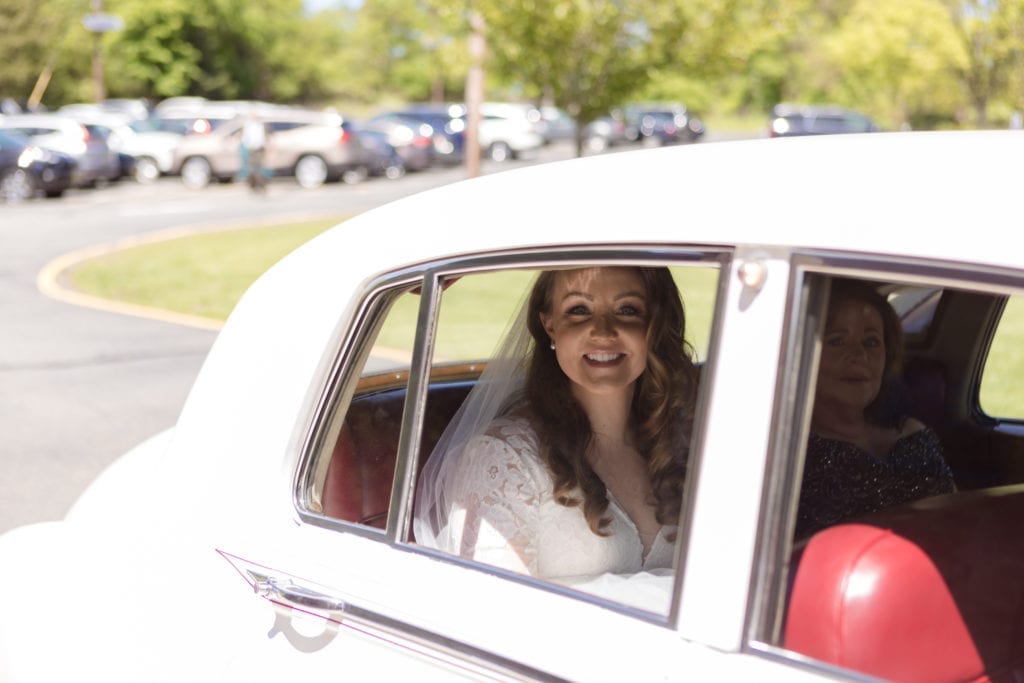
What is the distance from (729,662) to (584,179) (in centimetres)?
80

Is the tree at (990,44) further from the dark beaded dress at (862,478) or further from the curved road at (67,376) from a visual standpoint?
the dark beaded dress at (862,478)

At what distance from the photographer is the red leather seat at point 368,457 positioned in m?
2.35

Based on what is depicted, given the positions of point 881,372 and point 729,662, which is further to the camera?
point 881,372

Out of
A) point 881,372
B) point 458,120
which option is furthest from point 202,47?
point 881,372

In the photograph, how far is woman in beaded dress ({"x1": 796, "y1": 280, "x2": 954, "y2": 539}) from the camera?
6.73 ft

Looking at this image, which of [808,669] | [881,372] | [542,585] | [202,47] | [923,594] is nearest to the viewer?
[808,669]

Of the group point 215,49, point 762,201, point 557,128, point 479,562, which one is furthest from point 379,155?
point 215,49

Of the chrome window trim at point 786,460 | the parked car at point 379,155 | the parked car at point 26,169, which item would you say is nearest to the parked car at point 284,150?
the parked car at point 379,155

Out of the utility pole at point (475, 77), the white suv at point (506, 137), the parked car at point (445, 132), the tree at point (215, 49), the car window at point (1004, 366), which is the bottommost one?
the car window at point (1004, 366)

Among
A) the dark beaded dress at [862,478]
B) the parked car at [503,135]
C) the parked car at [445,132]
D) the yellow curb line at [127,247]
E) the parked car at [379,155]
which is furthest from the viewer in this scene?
the parked car at [503,135]

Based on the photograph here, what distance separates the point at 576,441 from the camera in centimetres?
251

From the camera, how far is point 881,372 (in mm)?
3014

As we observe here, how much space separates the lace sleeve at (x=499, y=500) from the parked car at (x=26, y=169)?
24035mm

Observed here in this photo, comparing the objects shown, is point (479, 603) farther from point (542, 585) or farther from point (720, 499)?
point (720, 499)
